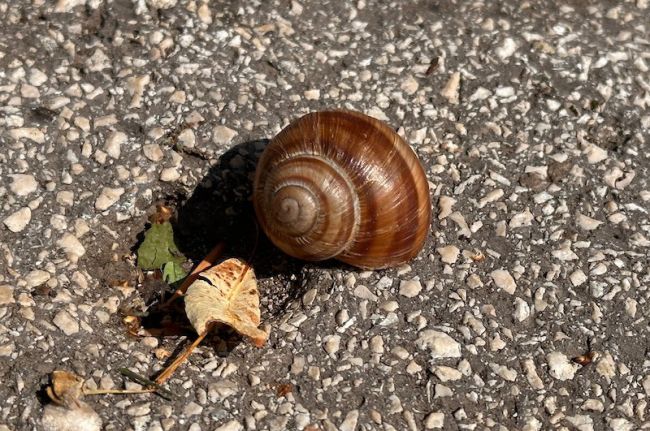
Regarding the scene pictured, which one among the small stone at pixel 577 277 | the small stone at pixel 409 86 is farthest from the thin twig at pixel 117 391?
the small stone at pixel 409 86

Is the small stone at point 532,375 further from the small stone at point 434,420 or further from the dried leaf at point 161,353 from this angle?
the dried leaf at point 161,353

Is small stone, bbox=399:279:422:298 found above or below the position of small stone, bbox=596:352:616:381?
above

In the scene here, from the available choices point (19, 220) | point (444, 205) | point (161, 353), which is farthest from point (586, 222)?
point (19, 220)

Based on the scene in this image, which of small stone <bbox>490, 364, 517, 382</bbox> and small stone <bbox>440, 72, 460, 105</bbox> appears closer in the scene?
small stone <bbox>490, 364, 517, 382</bbox>

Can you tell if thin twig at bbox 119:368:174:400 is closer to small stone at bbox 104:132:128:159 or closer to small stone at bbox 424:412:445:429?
small stone at bbox 424:412:445:429

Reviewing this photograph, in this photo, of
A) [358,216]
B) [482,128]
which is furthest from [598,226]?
[358,216]

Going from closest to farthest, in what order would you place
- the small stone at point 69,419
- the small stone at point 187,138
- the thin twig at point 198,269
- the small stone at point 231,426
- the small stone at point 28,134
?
the small stone at point 69,419, the small stone at point 231,426, the thin twig at point 198,269, the small stone at point 28,134, the small stone at point 187,138

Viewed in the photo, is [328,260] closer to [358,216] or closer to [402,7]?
[358,216]

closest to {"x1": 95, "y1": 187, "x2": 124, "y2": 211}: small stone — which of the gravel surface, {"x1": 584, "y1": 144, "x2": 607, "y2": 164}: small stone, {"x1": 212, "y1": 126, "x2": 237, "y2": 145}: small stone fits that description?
the gravel surface

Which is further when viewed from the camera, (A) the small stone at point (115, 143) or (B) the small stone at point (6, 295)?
(A) the small stone at point (115, 143)
